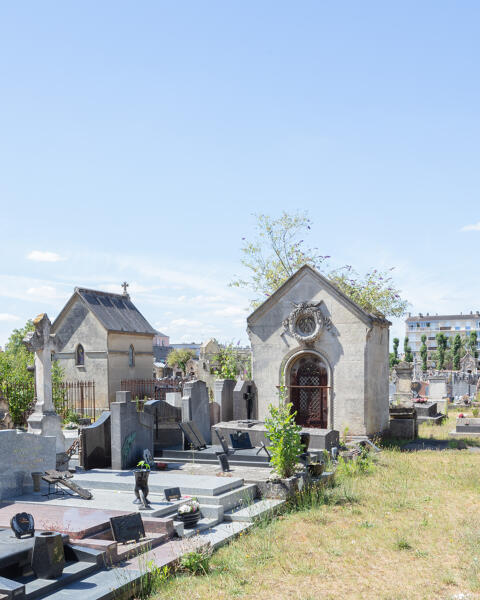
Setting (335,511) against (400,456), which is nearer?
(335,511)

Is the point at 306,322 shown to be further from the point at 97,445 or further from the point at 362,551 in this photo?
the point at 362,551

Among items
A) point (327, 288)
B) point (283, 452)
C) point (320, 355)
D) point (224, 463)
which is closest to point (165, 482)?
point (224, 463)

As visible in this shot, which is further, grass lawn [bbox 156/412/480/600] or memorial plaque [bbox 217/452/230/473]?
memorial plaque [bbox 217/452/230/473]

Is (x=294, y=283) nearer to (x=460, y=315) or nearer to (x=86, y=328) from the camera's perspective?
(x=86, y=328)

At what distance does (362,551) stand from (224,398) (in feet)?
35.2

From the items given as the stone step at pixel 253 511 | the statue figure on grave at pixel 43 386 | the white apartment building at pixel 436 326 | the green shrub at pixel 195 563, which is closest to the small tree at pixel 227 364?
the statue figure on grave at pixel 43 386

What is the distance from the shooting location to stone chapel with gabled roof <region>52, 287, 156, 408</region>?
30.9 meters

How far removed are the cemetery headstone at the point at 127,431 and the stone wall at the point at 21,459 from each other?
1928 mm

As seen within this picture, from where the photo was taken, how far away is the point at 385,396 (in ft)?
67.8

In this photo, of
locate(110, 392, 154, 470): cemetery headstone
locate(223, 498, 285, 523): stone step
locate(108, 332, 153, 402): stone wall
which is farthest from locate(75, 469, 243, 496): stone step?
locate(108, 332, 153, 402): stone wall

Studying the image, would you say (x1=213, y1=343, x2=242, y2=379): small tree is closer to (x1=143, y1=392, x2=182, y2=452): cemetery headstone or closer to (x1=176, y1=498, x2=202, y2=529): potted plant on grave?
(x1=143, y1=392, x2=182, y2=452): cemetery headstone

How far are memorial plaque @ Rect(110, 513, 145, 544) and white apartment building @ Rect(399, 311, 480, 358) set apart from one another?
119 meters

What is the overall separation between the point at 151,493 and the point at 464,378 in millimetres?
38958

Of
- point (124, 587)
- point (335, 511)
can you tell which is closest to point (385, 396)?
point (335, 511)
